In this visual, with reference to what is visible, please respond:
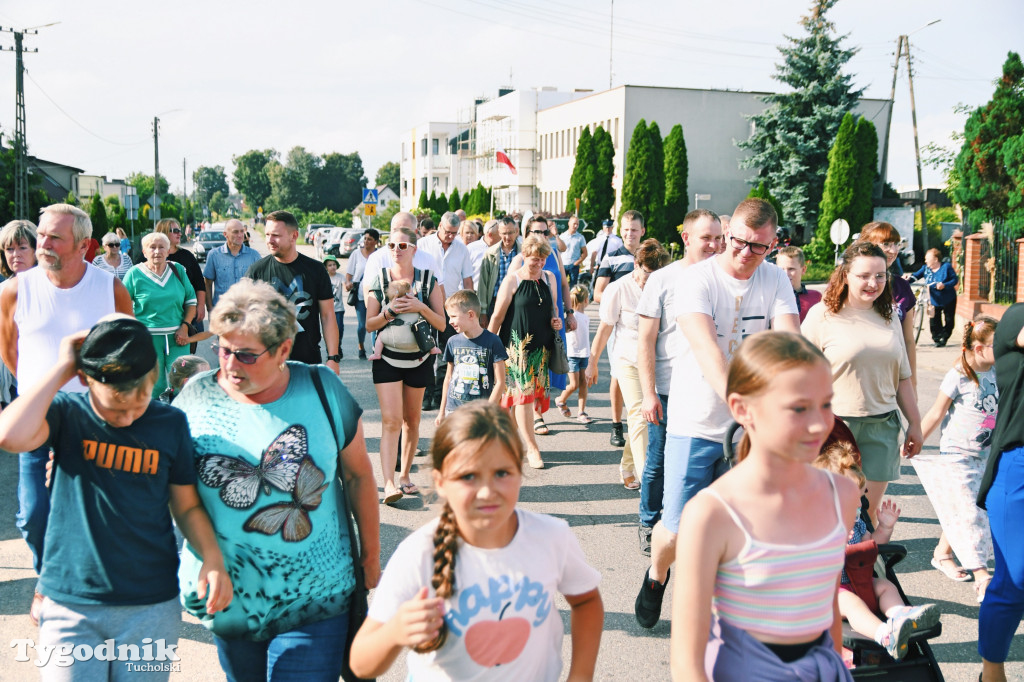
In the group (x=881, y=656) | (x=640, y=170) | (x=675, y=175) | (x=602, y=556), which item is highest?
(x=640, y=170)

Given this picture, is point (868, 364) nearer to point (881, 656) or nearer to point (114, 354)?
point (881, 656)

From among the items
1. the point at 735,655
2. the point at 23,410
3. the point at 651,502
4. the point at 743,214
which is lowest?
the point at 651,502

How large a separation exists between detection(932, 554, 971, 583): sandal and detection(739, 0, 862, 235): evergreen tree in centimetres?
3835

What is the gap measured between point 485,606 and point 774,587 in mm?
756

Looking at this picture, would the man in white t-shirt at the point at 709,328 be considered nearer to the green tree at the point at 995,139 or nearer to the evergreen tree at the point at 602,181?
the green tree at the point at 995,139

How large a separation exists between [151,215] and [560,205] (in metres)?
26.3

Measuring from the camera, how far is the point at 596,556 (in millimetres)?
5871

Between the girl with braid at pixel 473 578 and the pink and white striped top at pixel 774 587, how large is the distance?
1.55 feet

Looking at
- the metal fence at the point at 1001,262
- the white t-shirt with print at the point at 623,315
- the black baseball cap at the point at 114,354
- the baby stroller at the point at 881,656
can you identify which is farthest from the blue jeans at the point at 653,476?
the metal fence at the point at 1001,262

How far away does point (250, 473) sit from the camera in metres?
2.77

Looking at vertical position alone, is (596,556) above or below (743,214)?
below

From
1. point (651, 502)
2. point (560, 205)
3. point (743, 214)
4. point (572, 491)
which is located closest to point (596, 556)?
point (651, 502)

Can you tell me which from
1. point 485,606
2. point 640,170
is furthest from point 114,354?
point 640,170

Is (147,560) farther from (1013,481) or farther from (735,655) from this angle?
(1013,481)
